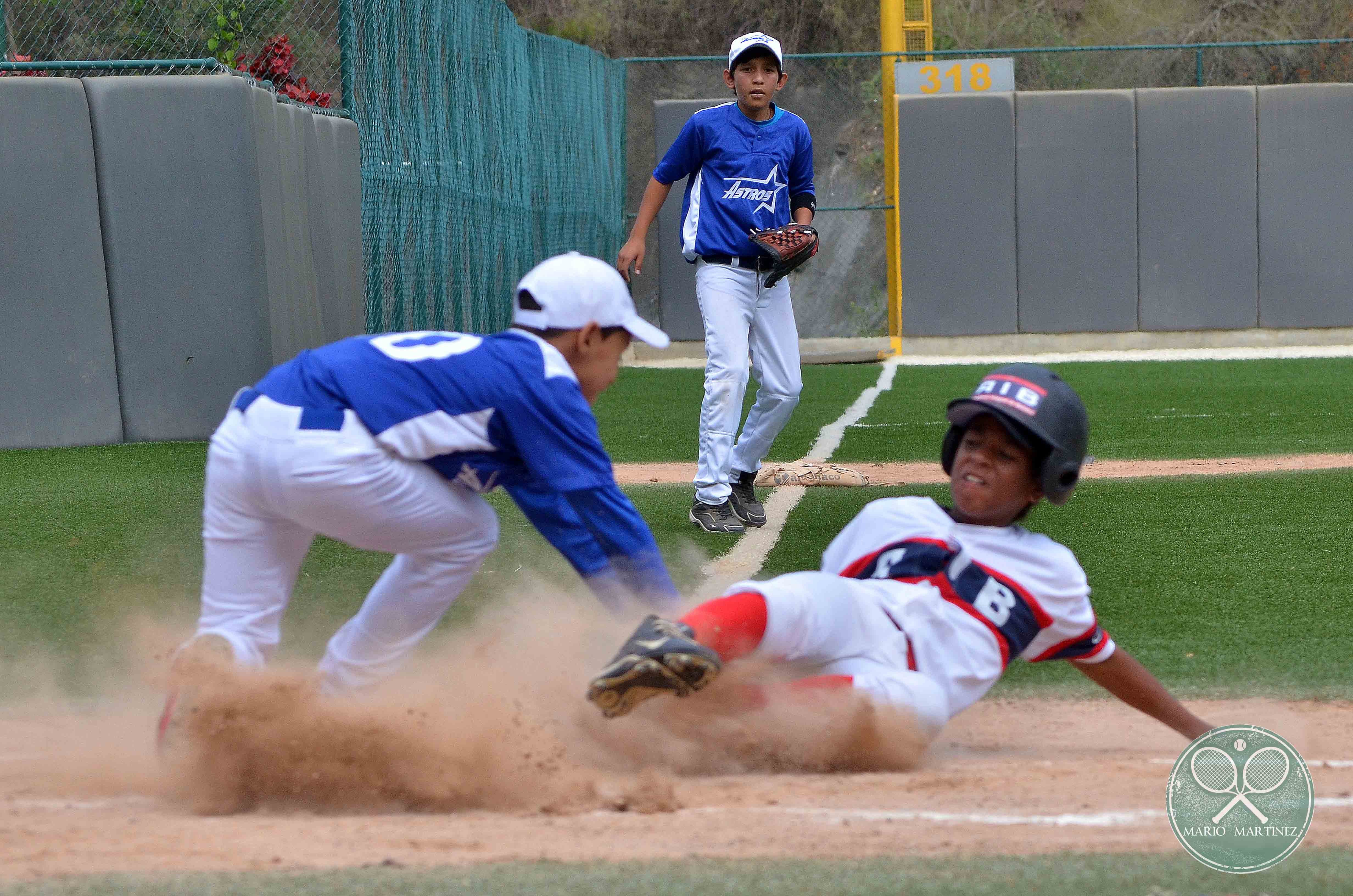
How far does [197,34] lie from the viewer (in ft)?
33.3

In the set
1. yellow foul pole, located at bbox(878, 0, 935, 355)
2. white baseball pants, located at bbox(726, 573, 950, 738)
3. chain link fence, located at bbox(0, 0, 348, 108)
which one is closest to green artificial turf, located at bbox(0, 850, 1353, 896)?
white baseball pants, located at bbox(726, 573, 950, 738)

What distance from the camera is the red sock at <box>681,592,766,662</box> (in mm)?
2898

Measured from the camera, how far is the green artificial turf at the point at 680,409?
9.29m

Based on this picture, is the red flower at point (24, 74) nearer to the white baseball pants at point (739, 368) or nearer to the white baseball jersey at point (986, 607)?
the white baseball pants at point (739, 368)

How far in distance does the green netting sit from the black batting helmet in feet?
25.8

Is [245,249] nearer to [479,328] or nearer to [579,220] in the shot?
[479,328]

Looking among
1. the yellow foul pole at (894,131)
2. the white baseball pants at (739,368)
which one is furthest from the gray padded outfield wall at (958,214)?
the white baseball pants at (739,368)

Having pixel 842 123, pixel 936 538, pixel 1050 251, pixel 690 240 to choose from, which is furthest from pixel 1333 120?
pixel 936 538

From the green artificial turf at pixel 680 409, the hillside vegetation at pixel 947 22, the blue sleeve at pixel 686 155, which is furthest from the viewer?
the hillside vegetation at pixel 947 22

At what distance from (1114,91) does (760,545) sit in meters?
13.3

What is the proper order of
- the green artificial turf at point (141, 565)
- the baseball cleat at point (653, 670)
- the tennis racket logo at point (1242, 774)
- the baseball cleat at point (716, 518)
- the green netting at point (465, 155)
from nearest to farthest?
the baseball cleat at point (653, 670), the tennis racket logo at point (1242, 774), the green artificial turf at point (141, 565), the baseball cleat at point (716, 518), the green netting at point (465, 155)

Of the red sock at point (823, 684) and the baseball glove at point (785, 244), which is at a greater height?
the baseball glove at point (785, 244)

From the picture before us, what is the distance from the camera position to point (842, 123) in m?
21.8

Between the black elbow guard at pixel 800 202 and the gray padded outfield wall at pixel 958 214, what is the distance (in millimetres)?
10826
